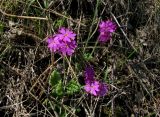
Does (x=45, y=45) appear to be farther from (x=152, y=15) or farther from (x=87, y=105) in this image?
(x=152, y=15)

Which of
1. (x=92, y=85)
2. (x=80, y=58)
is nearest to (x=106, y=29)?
(x=80, y=58)

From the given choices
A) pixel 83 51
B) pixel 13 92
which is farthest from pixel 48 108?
pixel 83 51

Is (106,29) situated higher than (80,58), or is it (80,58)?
(106,29)

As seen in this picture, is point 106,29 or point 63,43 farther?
point 106,29

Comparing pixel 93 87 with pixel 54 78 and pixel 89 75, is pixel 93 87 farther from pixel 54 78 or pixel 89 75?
pixel 54 78

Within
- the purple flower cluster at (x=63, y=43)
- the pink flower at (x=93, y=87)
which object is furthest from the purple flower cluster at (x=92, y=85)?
the purple flower cluster at (x=63, y=43)

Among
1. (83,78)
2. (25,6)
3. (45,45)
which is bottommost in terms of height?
(83,78)
